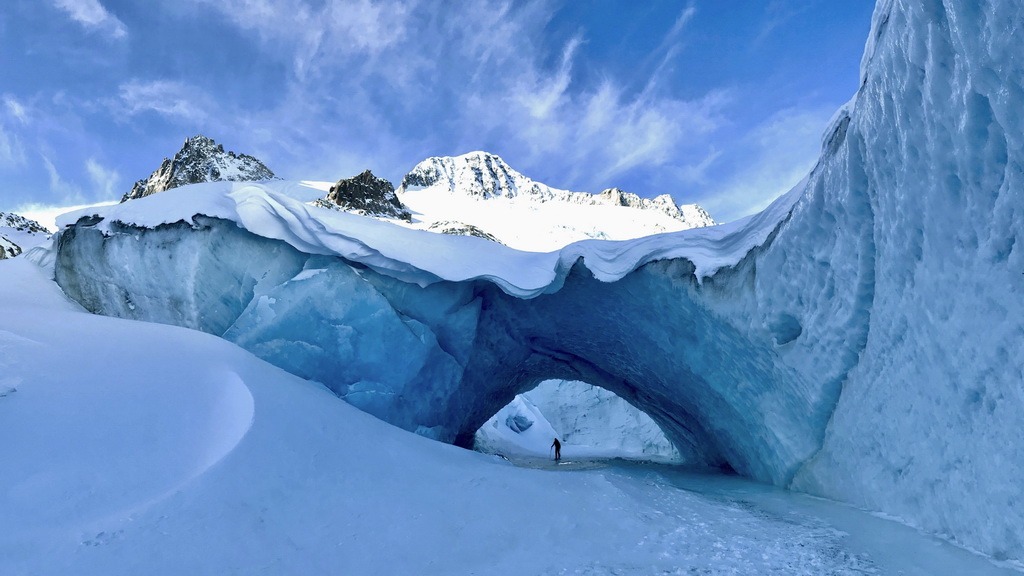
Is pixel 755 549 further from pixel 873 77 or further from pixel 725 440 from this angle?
pixel 725 440

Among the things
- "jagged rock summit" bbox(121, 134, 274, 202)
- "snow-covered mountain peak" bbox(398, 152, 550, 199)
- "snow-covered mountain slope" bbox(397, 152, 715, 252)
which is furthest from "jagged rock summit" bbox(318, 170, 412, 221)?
"snow-covered mountain peak" bbox(398, 152, 550, 199)

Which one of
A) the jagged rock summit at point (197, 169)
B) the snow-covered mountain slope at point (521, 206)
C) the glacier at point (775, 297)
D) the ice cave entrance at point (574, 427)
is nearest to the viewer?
the glacier at point (775, 297)

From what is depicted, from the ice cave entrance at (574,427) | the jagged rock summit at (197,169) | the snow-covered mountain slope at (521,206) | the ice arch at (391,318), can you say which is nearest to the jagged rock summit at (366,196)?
the snow-covered mountain slope at (521,206)

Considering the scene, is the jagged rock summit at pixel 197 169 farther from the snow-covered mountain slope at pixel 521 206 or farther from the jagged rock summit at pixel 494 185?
the jagged rock summit at pixel 494 185

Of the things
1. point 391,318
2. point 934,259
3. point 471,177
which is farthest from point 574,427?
point 471,177

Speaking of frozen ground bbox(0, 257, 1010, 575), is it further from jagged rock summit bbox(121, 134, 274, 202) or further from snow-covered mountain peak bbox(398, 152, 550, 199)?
snow-covered mountain peak bbox(398, 152, 550, 199)

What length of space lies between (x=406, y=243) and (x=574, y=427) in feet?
59.6

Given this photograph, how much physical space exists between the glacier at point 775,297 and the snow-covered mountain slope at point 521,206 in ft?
120

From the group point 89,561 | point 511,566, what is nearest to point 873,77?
point 511,566

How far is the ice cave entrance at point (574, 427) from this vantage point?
17281 mm

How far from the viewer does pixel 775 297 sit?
5438mm

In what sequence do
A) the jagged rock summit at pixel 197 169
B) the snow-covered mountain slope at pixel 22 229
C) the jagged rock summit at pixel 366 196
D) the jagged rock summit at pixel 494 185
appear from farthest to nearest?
1. the jagged rock summit at pixel 494 185
2. the jagged rock summit at pixel 197 169
3. the snow-covered mountain slope at pixel 22 229
4. the jagged rock summit at pixel 366 196

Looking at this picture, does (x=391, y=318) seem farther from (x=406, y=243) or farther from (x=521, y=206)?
(x=521, y=206)

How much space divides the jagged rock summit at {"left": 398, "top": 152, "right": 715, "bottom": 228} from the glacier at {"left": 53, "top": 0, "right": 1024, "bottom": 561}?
73317 mm
